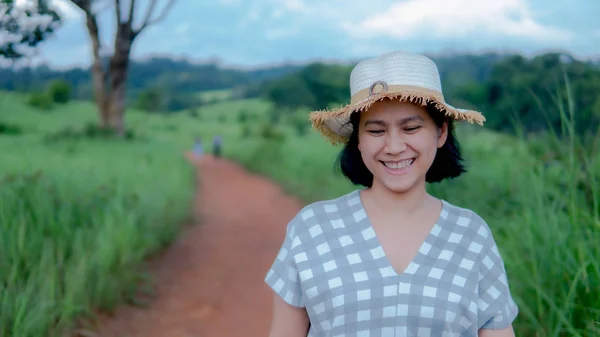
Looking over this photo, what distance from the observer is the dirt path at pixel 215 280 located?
4406 millimetres

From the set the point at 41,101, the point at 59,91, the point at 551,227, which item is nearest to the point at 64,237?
the point at 551,227

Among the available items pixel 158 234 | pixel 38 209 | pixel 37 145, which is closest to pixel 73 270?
pixel 38 209

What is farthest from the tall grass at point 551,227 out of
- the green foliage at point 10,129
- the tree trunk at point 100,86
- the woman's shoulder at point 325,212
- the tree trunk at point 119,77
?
the tree trunk at point 100,86

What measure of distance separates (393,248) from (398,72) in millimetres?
441

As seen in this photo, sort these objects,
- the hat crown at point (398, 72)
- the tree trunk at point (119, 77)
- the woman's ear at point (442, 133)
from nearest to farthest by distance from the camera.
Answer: the hat crown at point (398, 72) < the woman's ear at point (442, 133) < the tree trunk at point (119, 77)

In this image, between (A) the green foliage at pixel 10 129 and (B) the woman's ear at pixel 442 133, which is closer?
(B) the woman's ear at pixel 442 133

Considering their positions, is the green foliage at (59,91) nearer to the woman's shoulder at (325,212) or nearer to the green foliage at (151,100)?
the woman's shoulder at (325,212)

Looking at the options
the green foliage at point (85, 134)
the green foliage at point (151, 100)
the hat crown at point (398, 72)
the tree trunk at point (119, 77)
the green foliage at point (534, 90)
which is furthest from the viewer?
the green foliage at point (151, 100)

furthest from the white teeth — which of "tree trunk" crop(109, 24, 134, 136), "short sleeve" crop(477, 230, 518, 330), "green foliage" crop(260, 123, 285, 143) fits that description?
"green foliage" crop(260, 123, 285, 143)

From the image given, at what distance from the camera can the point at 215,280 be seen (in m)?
5.53

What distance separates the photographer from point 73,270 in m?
3.92

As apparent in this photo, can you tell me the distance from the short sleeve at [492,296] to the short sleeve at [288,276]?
45 cm

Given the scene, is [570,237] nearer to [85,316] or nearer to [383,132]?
[383,132]

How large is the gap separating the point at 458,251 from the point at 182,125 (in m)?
28.6
